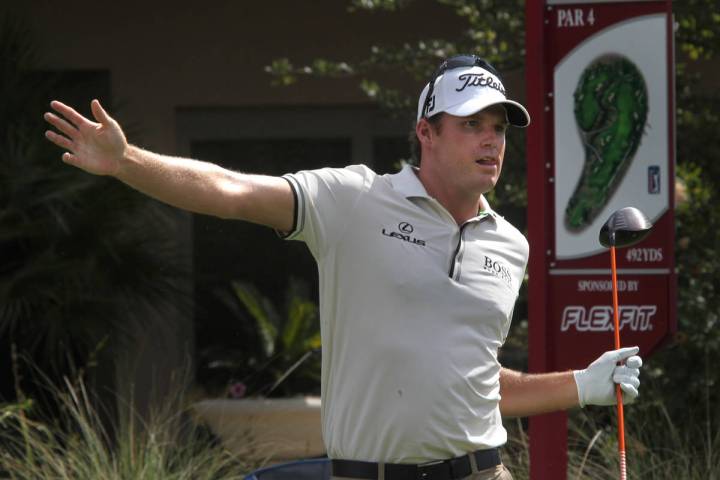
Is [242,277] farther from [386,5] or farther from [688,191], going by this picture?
[688,191]

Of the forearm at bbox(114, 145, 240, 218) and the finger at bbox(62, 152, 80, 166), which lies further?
the forearm at bbox(114, 145, 240, 218)

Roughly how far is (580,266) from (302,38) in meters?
3.91

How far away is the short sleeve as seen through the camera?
3775 millimetres

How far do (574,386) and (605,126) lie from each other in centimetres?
167

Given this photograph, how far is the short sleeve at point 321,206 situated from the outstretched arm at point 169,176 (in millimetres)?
30

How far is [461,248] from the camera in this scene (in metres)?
3.93

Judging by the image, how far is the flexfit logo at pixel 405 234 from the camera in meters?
3.84

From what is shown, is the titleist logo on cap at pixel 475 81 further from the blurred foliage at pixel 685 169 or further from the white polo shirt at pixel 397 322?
the blurred foliage at pixel 685 169

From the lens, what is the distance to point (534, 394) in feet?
13.9

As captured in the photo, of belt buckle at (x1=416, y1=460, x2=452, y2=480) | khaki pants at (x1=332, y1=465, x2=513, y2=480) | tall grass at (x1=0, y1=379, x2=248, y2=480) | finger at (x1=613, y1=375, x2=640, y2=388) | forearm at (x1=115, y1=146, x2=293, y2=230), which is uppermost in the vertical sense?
forearm at (x1=115, y1=146, x2=293, y2=230)

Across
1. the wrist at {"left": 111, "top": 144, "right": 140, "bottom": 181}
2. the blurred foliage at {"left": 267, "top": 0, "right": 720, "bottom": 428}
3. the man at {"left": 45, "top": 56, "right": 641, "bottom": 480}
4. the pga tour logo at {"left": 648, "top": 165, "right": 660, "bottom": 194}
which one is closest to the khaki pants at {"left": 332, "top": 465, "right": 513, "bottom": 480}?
the man at {"left": 45, "top": 56, "right": 641, "bottom": 480}

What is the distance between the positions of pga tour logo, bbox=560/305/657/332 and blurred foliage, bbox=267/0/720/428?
0.77m

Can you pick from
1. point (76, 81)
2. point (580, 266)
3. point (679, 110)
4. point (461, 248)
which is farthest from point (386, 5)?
point (461, 248)

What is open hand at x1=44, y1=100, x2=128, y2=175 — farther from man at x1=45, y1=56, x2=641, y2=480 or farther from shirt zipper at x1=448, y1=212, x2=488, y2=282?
shirt zipper at x1=448, y1=212, x2=488, y2=282
